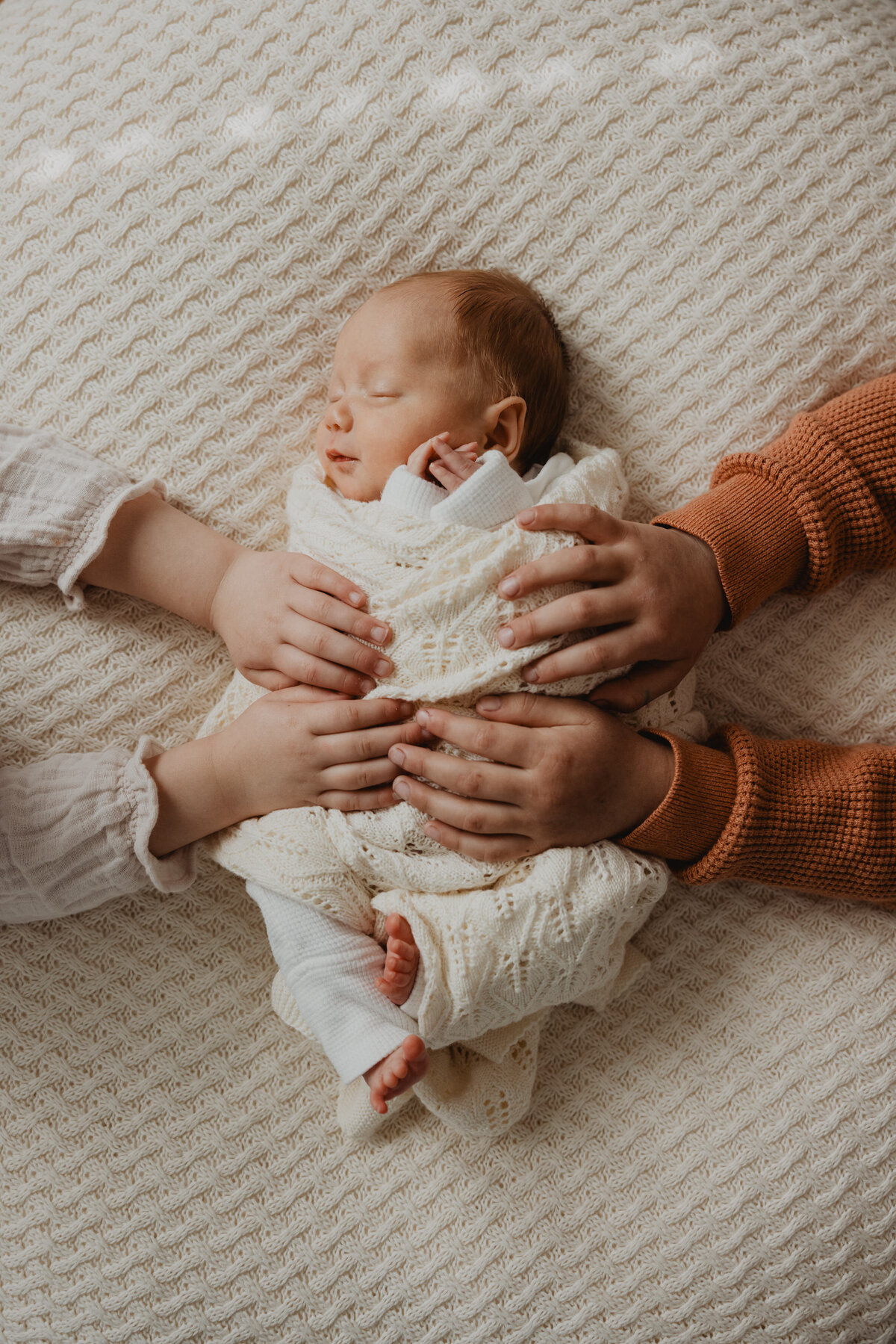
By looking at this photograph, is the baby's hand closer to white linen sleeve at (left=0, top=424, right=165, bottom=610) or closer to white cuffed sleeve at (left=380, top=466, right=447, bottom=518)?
white cuffed sleeve at (left=380, top=466, right=447, bottom=518)

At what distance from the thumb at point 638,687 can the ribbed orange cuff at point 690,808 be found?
0.05 meters

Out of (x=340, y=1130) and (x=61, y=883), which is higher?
(x=61, y=883)

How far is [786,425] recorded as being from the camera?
1.14 meters

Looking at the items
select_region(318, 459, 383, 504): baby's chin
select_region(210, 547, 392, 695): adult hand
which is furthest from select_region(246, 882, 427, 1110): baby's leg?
select_region(318, 459, 383, 504): baby's chin

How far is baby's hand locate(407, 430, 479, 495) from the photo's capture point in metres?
1.00

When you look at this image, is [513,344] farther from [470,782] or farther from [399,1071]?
[399,1071]

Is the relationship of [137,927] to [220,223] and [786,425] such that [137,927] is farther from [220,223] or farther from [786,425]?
[786,425]

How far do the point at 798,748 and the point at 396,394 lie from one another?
23.7 inches

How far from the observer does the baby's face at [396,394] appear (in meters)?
1.03

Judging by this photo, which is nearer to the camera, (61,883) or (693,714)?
(61,883)

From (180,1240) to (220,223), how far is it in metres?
1.16

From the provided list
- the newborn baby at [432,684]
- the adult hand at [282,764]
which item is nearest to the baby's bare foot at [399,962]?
the newborn baby at [432,684]

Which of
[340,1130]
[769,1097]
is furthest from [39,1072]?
[769,1097]

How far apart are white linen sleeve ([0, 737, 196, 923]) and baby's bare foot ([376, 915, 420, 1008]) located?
11.0 inches
